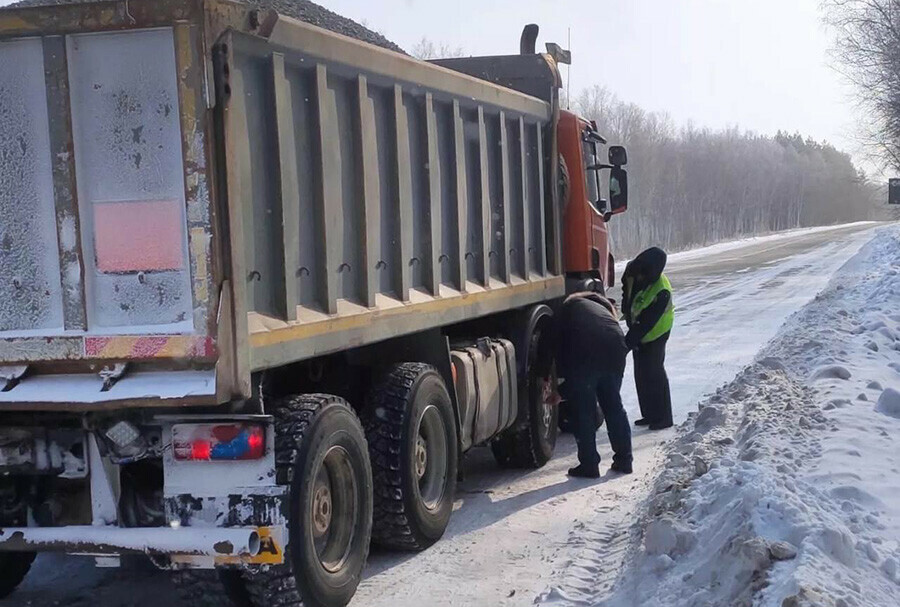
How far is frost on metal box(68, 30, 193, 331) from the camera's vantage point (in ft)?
12.9

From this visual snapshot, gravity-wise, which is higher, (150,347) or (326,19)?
(326,19)

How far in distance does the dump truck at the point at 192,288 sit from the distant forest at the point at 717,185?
161 ft

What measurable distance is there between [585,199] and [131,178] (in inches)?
219

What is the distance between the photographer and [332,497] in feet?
16.2

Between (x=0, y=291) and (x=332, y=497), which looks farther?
(x=332, y=497)

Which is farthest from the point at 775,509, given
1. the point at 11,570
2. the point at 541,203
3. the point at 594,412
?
the point at 541,203

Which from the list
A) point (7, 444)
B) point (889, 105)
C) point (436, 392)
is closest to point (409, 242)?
point (436, 392)

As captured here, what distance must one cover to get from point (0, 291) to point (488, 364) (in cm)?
378

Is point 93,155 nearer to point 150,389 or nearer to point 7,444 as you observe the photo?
point 150,389

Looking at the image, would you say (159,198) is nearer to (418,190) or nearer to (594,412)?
(418,190)

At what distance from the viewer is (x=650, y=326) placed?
30.4 feet

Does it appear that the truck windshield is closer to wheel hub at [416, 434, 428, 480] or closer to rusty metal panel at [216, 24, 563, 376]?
rusty metal panel at [216, 24, 563, 376]

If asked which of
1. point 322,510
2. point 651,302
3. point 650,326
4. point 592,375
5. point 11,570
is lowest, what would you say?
point 11,570

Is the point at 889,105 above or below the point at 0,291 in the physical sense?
above
